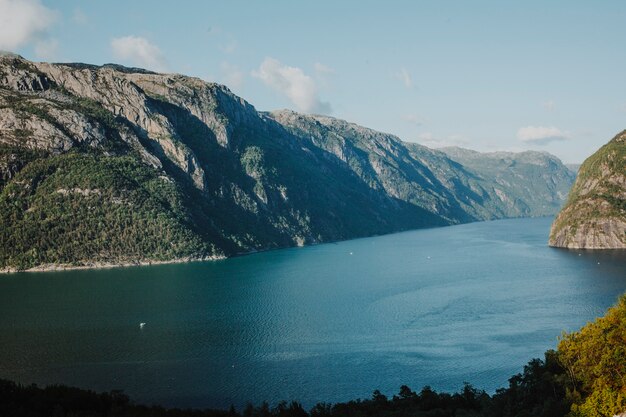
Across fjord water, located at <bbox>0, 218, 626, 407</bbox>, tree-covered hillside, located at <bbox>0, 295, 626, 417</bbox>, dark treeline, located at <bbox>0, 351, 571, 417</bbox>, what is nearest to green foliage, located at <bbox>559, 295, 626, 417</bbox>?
tree-covered hillside, located at <bbox>0, 295, 626, 417</bbox>

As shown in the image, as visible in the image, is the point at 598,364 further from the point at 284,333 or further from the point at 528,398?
the point at 284,333

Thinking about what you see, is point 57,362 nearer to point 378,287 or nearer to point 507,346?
point 507,346

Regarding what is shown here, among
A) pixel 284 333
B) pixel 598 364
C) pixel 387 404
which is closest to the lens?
pixel 598 364

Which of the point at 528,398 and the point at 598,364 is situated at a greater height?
the point at 598,364

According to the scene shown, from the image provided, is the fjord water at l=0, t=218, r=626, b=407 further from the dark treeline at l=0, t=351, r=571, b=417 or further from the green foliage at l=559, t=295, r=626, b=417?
the green foliage at l=559, t=295, r=626, b=417

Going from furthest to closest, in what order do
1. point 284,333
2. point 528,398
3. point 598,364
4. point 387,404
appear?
point 284,333, point 387,404, point 528,398, point 598,364

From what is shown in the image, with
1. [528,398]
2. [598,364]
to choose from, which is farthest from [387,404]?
[598,364]
